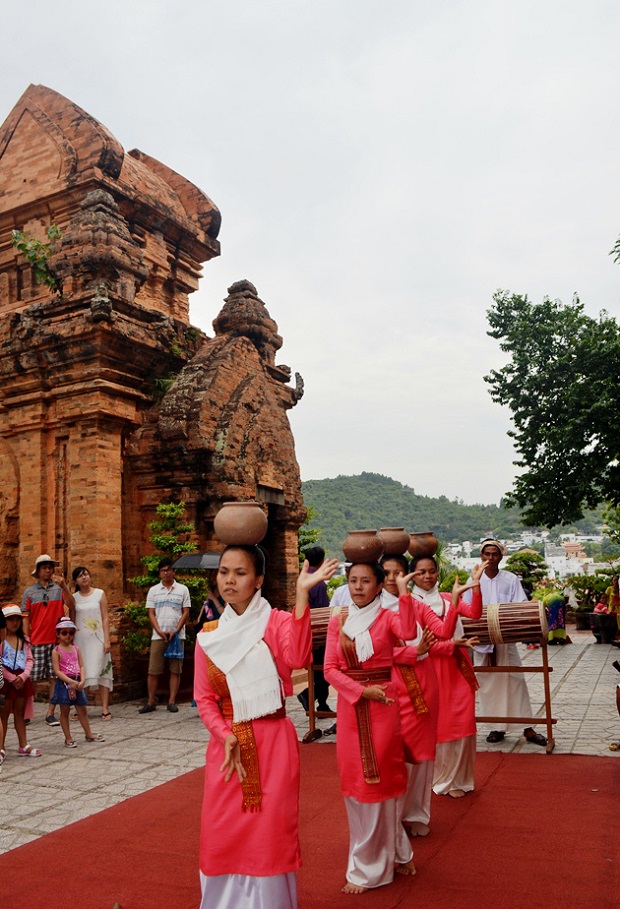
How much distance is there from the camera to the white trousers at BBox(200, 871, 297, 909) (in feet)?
9.55

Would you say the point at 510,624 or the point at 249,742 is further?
the point at 510,624

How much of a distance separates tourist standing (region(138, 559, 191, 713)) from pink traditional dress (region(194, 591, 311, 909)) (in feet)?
18.9

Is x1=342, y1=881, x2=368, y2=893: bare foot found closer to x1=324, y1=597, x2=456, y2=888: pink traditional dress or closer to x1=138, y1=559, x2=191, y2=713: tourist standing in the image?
x1=324, y1=597, x2=456, y2=888: pink traditional dress

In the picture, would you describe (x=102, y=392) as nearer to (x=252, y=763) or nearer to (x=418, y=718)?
(x=418, y=718)

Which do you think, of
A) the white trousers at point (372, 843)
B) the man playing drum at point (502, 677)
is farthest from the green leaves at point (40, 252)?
the white trousers at point (372, 843)

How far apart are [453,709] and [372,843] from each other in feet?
5.31

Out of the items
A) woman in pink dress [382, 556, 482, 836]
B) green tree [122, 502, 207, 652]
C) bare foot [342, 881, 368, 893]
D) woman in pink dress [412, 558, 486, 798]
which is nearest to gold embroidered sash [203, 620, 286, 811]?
bare foot [342, 881, 368, 893]

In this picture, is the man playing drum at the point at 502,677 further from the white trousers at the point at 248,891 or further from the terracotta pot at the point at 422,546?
the white trousers at the point at 248,891

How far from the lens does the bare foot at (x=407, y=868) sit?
3840 millimetres

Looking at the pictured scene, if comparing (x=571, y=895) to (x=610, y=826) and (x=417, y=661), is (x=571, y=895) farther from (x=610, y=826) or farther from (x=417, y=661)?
(x=417, y=661)

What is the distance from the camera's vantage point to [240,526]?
323cm

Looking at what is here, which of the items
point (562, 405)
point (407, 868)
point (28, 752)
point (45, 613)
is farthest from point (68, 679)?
point (562, 405)

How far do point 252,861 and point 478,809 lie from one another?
2396 millimetres

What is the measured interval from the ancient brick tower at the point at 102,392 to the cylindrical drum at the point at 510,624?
15.9 feet
